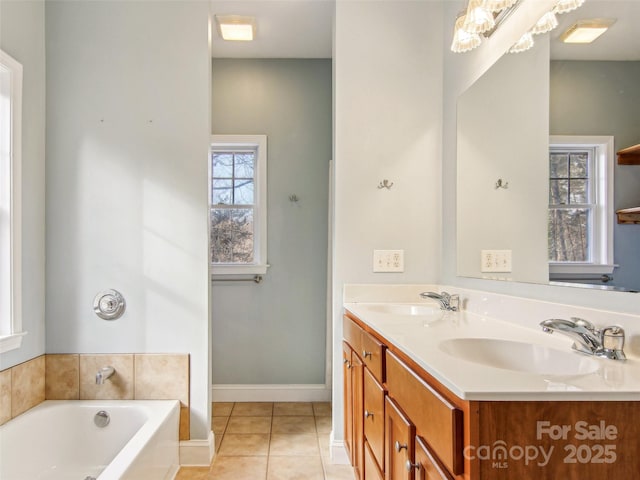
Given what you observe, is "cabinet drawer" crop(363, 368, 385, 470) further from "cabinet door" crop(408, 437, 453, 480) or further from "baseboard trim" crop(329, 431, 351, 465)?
"baseboard trim" crop(329, 431, 351, 465)

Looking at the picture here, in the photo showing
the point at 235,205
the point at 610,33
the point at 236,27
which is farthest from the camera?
the point at 235,205

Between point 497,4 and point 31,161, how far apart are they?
2.34 m

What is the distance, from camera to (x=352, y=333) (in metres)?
1.91

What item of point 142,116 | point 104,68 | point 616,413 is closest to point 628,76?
point 616,413

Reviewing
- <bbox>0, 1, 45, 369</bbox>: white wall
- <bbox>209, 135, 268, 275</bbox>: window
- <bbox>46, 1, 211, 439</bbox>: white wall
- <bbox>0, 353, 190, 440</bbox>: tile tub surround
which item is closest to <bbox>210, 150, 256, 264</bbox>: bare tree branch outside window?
<bbox>209, 135, 268, 275</bbox>: window

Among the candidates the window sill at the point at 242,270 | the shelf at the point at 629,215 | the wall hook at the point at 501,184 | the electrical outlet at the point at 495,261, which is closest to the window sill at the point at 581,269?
the shelf at the point at 629,215

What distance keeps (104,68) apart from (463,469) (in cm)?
247

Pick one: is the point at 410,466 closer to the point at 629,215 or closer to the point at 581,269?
the point at 581,269

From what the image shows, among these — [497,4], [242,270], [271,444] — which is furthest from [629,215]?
[242,270]

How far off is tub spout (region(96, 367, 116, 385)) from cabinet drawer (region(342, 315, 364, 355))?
128 cm

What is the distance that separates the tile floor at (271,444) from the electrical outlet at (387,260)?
3.66ft

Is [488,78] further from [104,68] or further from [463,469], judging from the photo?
[104,68]

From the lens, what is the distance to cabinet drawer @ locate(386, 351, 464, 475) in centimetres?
80

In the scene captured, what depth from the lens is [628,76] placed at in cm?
107
